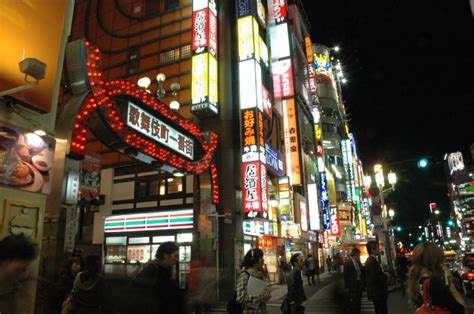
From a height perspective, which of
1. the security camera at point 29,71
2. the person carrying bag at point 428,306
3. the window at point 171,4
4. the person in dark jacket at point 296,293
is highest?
the window at point 171,4

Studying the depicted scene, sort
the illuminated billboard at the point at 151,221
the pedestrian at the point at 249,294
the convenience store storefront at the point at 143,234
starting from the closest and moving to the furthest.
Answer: the pedestrian at the point at 249,294
the convenience store storefront at the point at 143,234
the illuminated billboard at the point at 151,221

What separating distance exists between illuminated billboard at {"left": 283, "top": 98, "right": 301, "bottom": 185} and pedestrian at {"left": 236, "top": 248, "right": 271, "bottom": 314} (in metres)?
22.8

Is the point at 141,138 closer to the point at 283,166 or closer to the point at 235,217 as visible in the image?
the point at 235,217

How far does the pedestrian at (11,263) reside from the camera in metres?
2.85

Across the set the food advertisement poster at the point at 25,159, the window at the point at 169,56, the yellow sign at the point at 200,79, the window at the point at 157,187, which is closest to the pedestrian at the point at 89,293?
the food advertisement poster at the point at 25,159

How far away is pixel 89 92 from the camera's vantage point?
9688 mm

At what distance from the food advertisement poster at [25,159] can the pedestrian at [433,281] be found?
7.06 meters

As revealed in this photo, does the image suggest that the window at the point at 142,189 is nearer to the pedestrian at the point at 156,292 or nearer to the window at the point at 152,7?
the window at the point at 152,7

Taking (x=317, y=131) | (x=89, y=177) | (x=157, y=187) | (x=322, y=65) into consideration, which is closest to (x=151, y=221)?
(x=157, y=187)

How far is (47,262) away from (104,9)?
24.9m

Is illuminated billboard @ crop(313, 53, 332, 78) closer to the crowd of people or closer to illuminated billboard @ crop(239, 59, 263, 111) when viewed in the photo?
illuminated billboard @ crop(239, 59, 263, 111)

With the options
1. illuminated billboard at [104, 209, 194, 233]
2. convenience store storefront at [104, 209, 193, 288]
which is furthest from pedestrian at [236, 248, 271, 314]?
illuminated billboard at [104, 209, 194, 233]

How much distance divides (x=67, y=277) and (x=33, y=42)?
503 cm

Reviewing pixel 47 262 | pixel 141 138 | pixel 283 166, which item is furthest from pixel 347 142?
pixel 47 262
